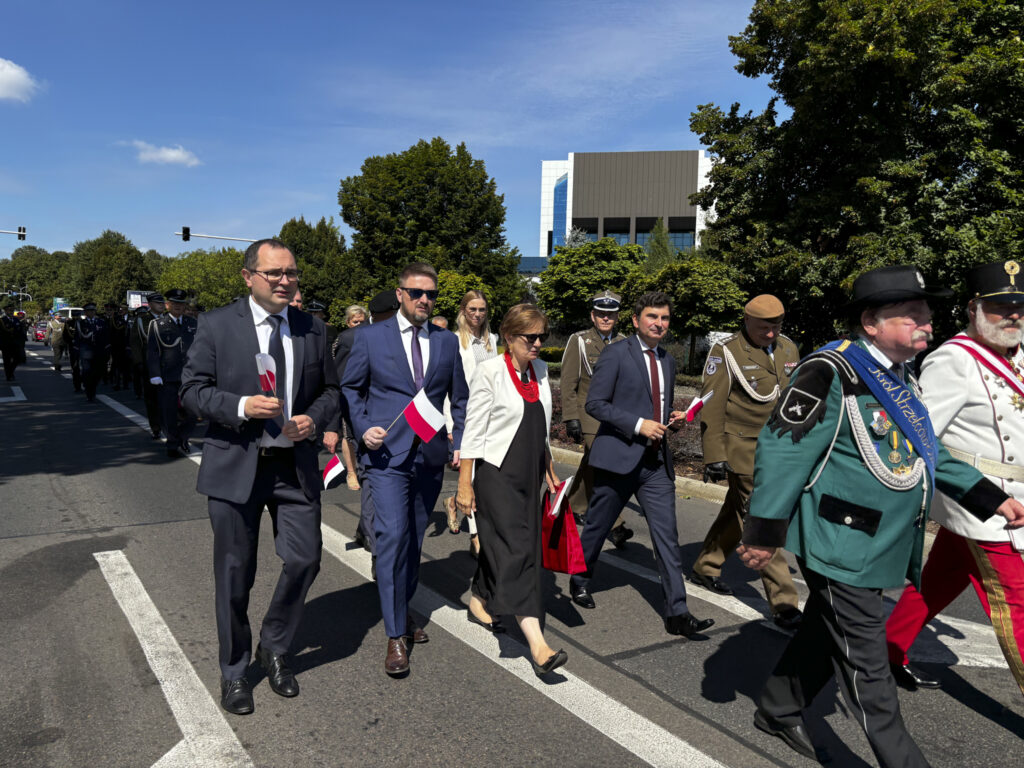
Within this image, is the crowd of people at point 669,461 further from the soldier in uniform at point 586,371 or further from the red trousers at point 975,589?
the soldier in uniform at point 586,371

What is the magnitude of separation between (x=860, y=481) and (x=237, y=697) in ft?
8.78

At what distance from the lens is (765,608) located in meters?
4.77

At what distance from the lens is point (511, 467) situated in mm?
3822

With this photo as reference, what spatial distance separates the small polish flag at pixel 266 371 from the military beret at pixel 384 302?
67.8 inches

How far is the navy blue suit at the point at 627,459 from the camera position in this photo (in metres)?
4.48

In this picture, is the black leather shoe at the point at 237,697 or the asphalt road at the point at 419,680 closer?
the asphalt road at the point at 419,680

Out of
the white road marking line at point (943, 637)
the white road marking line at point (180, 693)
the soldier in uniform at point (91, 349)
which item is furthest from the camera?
the soldier in uniform at point (91, 349)

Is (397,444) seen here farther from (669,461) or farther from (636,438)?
(669,461)

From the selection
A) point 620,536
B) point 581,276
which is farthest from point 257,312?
point 581,276

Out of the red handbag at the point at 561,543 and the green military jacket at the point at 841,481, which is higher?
the green military jacket at the point at 841,481

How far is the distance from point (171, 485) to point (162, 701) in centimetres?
530

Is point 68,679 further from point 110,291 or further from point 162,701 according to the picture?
point 110,291

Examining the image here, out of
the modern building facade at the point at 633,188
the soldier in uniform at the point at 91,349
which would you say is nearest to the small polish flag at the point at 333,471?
the soldier in uniform at the point at 91,349

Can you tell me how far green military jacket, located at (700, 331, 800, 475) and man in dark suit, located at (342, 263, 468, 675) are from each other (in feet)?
5.53
